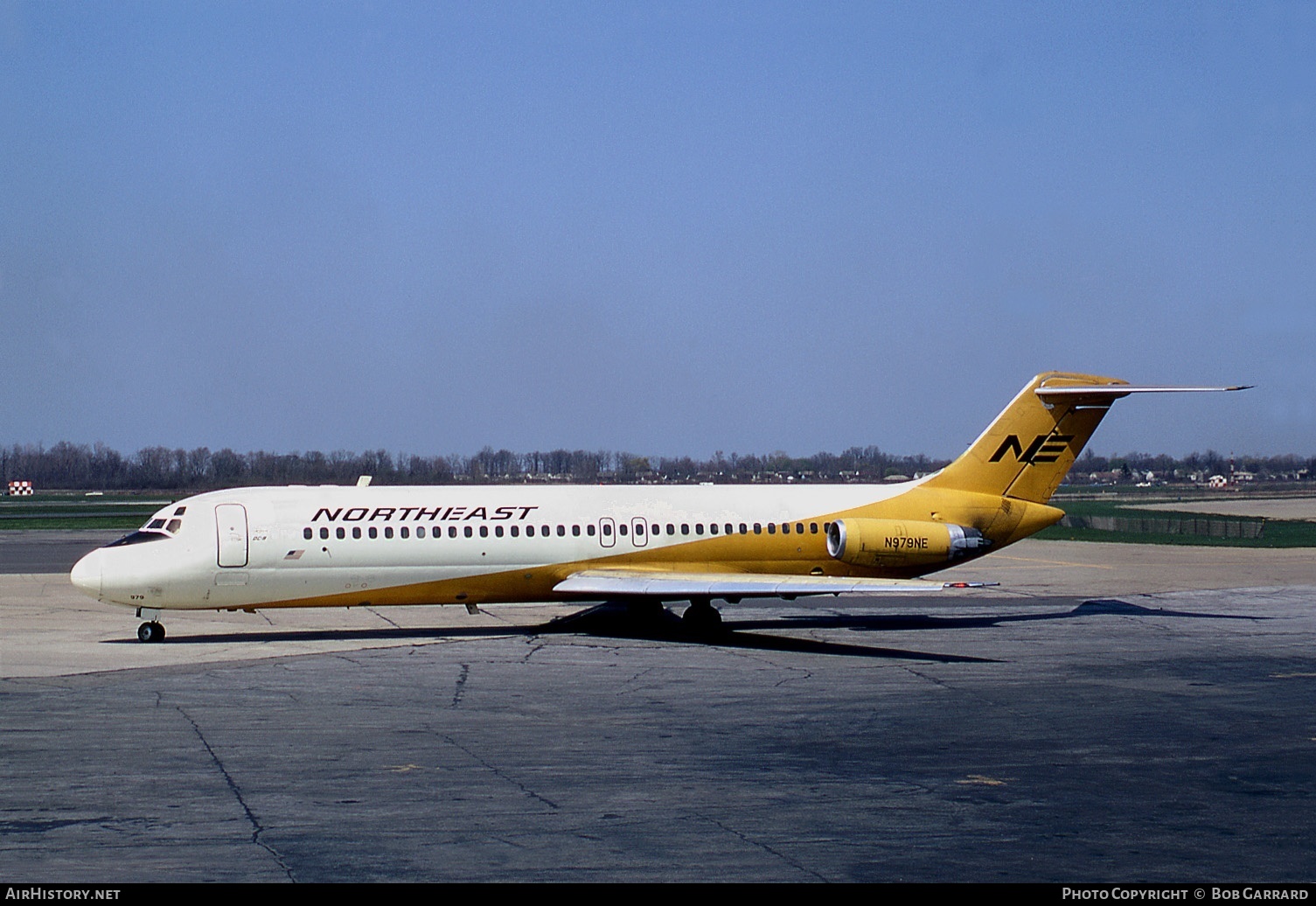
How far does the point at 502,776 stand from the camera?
46.8ft

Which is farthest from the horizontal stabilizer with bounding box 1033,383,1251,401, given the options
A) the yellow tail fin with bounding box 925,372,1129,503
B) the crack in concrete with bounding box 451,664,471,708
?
the crack in concrete with bounding box 451,664,471,708

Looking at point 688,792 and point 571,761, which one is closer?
point 688,792

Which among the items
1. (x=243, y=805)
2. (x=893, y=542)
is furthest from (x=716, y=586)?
(x=243, y=805)

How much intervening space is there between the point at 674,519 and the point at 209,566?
919cm

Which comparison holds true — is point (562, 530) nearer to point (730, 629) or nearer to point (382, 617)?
point (730, 629)

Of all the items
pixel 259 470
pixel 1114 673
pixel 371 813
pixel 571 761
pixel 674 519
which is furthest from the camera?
pixel 259 470

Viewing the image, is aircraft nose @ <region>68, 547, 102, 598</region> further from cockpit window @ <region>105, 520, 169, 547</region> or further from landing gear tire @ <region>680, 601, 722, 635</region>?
landing gear tire @ <region>680, 601, 722, 635</region>

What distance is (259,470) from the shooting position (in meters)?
107

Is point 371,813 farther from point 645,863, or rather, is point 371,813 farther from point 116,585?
point 116,585

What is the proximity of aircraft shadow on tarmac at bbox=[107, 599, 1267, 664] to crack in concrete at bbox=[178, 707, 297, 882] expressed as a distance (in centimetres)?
937

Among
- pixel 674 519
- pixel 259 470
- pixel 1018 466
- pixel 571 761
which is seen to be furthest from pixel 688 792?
pixel 259 470

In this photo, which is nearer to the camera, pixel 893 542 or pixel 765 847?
pixel 765 847

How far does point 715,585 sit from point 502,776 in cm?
1115

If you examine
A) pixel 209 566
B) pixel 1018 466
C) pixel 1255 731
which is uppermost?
pixel 1018 466
